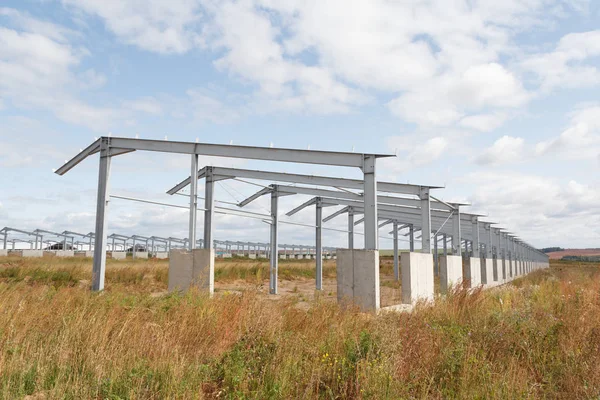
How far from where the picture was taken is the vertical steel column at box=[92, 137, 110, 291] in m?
16.0

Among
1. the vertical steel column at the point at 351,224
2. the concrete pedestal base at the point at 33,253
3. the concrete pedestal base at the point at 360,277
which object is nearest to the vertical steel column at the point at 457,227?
the vertical steel column at the point at 351,224

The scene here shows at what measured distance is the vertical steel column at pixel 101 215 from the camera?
1599 centimetres

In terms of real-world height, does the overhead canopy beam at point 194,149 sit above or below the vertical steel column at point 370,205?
above

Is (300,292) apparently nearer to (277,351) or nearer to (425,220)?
(425,220)

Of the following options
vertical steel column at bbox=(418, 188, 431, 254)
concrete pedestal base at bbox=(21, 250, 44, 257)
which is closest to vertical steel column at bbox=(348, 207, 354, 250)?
vertical steel column at bbox=(418, 188, 431, 254)

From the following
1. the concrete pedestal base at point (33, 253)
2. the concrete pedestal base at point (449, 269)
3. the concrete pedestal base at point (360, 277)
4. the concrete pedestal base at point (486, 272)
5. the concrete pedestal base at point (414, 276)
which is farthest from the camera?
the concrete pedestal base at point (33, 253)

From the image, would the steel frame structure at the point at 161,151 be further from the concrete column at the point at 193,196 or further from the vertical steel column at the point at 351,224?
the vertical steel column at the point at 351,224

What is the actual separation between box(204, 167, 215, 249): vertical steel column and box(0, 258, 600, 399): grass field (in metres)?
9.18

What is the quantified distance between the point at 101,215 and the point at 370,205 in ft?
30.9

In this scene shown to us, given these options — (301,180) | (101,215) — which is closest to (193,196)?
(101,215)

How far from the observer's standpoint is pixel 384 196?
22641 mm

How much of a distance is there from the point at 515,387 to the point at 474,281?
2479 centimetres

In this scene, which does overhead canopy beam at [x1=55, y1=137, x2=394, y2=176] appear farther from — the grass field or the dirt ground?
the grass field

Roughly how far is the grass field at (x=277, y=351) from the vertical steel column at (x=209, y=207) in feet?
30.1
